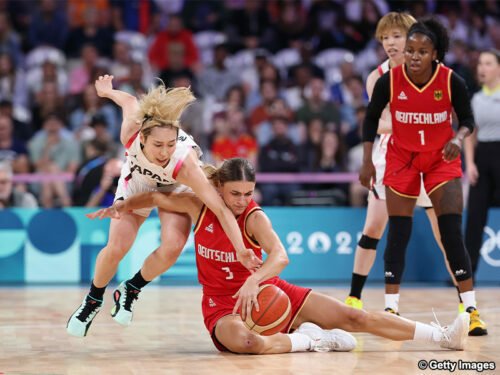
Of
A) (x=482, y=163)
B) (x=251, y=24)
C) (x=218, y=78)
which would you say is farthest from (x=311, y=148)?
(x=251, y=24)

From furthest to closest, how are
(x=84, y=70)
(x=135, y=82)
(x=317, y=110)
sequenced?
(x=84, y=70), (x=135, y=82), (x=317, y=110)

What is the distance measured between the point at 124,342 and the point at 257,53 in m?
7.79

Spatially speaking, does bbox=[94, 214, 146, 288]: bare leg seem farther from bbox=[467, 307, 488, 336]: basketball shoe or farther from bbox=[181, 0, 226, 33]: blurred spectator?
bbox=[181, 0, 226, 33]: blurred spectator

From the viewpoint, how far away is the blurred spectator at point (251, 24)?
1252 cm

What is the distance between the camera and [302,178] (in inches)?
358

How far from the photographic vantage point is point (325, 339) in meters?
4.54

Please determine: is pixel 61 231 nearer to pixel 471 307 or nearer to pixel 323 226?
pixel 323 226

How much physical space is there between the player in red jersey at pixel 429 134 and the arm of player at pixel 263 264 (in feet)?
3.16

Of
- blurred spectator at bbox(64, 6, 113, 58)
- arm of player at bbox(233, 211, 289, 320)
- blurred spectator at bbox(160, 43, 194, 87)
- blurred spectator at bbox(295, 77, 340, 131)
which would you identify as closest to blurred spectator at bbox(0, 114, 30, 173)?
blurred spectator at bbox(64, 6, 113, 58)

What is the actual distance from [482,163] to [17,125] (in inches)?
251

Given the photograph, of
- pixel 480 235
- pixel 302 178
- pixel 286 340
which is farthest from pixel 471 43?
pixel 286 340

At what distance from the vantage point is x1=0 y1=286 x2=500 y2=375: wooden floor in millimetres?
4039

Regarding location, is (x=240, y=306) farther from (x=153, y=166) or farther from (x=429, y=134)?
(x=429, y=134)

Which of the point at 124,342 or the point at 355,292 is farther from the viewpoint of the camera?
the point at 355,292
